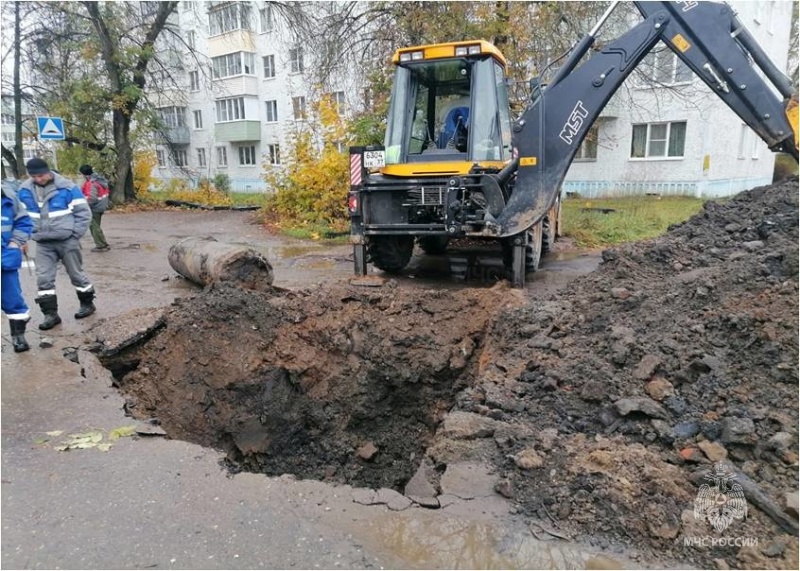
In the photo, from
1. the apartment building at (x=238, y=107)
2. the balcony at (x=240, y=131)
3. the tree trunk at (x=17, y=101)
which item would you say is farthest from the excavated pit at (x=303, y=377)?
the balcony at (x=240, y=131)

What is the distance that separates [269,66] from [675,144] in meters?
22.0

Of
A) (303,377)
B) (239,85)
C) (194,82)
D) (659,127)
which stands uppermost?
(194,82)

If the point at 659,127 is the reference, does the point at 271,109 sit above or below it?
above

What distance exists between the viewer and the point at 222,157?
34.8 meters

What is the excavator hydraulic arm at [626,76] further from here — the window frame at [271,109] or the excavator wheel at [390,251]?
the window frame at [271,109]

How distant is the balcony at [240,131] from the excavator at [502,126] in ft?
84.9

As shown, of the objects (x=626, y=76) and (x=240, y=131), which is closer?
(x=626, y=76)

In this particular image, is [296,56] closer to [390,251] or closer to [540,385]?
[390,251]

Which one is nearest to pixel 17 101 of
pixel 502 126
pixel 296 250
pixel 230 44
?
pixel 230 44

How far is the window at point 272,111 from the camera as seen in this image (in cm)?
3175

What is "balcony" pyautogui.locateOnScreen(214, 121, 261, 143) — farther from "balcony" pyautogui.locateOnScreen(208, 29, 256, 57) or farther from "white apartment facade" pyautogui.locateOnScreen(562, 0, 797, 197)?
"white apartment facade" pyautogui.locateOnScreen(562, 0, 797, 197)

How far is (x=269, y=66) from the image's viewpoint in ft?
104

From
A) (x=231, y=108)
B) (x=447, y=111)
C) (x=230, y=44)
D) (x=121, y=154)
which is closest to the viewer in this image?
(x=447, y=111)

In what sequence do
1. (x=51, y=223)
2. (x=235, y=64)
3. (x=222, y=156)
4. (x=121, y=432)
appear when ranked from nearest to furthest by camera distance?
(x=121, y=432) < (x=51, y=223) < (x=235, y=64) < (x=222, y=156)
